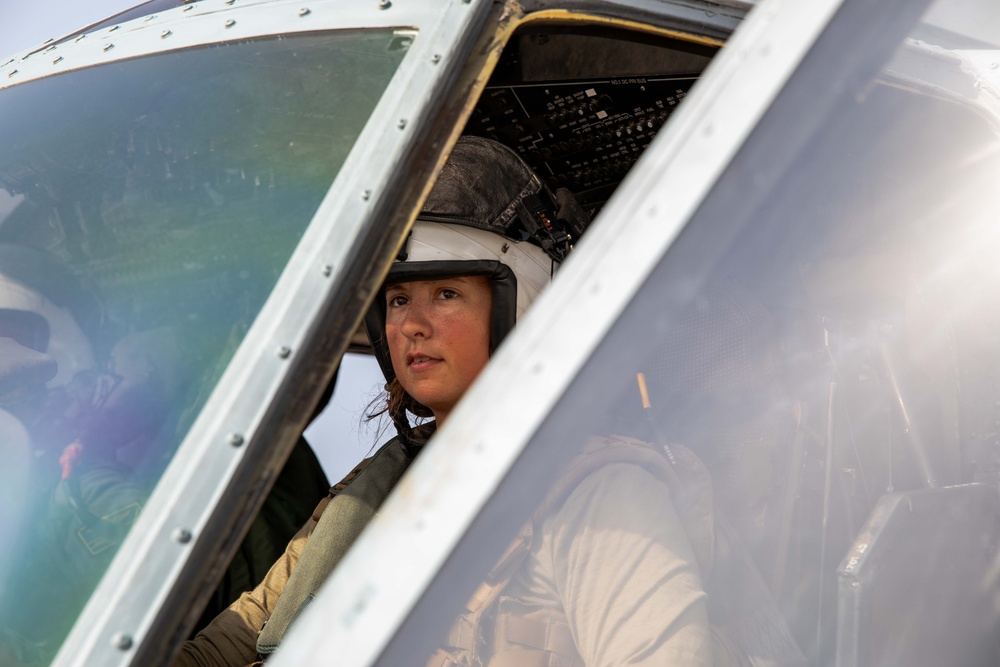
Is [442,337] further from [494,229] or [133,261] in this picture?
[133,261]

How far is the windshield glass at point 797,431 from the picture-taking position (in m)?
0.85

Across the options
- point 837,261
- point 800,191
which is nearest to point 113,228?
point 800,191

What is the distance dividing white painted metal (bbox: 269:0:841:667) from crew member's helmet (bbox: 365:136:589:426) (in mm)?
1088

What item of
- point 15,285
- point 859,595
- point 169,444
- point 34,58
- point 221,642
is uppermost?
Result: point 34,58

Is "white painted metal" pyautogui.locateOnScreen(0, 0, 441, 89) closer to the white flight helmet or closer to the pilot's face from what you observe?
the white flight helmet

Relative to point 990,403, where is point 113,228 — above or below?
below

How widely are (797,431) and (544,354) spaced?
0.59 metres

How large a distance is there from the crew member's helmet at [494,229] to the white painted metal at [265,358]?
699 mm

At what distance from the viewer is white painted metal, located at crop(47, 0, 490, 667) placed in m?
0.84

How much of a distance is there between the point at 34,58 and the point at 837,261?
1.30 m

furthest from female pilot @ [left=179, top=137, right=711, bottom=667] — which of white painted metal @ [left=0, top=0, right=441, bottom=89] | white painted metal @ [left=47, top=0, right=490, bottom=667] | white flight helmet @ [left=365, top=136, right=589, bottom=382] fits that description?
white painted metal @ [left=0, top=0, right=441, bottom=89]

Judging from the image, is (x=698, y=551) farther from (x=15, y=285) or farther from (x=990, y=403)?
(x=15, y=285)

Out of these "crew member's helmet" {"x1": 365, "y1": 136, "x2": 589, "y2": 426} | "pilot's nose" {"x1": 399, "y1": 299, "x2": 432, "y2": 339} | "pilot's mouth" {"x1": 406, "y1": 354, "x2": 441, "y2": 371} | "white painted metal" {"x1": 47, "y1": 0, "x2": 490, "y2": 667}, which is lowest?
"white painted metal" {"x1": 47, "y1": 0, "x2": 490, "y2": 667}

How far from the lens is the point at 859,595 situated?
3.74 ft
